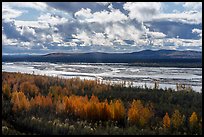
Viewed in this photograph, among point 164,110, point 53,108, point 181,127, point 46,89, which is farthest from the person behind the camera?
point 46,89

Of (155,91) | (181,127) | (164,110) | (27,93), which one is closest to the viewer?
(181,127)

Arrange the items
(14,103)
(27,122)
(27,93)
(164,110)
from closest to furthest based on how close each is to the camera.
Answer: (27,122), (14,103), (164,110), (27,93)

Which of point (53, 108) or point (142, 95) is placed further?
point (142, 95)

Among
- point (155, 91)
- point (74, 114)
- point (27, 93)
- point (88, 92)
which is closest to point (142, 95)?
point (155, 91)

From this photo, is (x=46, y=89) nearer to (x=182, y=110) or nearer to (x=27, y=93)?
(x=27, y=93)

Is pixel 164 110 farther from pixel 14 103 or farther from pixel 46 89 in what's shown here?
pixel 46 89

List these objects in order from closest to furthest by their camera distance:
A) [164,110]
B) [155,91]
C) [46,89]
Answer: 1. [164,110]
2. [46,89]
3. [155,91]

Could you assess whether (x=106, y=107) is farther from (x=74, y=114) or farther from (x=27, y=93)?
(x=27, y=93)

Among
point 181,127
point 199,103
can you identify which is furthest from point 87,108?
point 199,103

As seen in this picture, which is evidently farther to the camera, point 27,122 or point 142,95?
point 142,95
